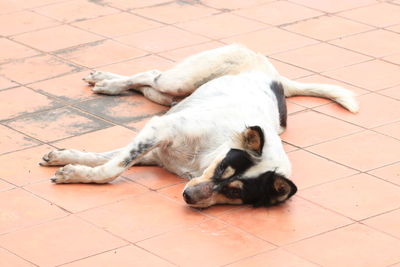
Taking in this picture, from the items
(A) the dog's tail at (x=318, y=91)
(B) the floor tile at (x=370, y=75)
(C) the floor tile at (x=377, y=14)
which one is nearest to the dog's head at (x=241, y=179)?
(A) the dog's tail at (x=318, y=91)

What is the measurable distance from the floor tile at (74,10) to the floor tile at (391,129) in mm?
3324

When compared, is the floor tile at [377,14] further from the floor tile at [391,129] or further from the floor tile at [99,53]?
the floor tile at [391,129]

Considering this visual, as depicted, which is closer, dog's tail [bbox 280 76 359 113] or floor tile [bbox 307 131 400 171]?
floor tile [bbox 307 131 400 171]

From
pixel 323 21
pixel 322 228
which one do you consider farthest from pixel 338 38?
pixel 322 228

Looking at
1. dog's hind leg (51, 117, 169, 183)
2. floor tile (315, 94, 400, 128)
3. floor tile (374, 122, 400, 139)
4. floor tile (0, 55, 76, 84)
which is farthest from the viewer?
floor tile (0, 55, 76, 84)

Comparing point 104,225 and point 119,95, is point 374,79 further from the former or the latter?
point 104,225

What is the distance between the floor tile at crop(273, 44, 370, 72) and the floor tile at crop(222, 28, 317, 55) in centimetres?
12

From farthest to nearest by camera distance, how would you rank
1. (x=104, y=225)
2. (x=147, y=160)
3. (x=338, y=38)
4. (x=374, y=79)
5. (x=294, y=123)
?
(x=338, y=38) < (x=374, y=79) < (x=294, y=123) < (x=147, y=160) < (x=104, y=225)

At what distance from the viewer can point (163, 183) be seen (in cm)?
655

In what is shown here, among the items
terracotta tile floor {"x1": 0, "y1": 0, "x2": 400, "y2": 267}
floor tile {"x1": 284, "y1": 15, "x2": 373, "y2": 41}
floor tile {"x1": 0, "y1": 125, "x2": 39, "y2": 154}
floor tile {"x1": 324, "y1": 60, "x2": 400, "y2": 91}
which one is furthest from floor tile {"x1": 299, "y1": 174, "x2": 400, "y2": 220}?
floor tile {"x1": 284, "y1": 15, "x2": 373, "y2": 41}

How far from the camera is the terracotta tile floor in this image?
226 inches

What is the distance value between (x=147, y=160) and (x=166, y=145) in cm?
29

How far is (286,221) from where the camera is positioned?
20.0 feet

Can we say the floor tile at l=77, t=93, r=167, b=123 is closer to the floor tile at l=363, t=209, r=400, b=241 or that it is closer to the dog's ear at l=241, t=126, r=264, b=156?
the dog's ear at l=241, t=126, r=264, b=156
